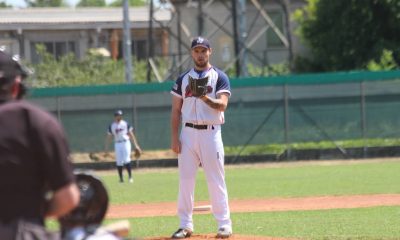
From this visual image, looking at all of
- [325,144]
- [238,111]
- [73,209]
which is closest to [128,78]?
[238,111]

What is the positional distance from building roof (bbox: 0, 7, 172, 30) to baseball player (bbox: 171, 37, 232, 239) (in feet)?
126

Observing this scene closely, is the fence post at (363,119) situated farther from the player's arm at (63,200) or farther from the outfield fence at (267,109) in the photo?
the player's arm at (63,200)

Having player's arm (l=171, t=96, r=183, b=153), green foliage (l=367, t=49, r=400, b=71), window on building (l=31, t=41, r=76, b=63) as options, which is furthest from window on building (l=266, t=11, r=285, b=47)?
player's arm (l=171, t=96, r=183, b=153)

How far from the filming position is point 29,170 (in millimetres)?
4926

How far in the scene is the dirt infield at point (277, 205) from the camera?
53.6 ft

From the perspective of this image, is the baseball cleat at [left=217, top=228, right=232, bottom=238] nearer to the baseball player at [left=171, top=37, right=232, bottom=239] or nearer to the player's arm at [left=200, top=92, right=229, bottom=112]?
the baseball player at [left=171, top=37, right=232, bottom=239]

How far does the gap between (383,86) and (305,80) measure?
2.65m

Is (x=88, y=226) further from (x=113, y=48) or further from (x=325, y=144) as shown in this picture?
(x=113, y=48)

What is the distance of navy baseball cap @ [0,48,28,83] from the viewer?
5.07 metres

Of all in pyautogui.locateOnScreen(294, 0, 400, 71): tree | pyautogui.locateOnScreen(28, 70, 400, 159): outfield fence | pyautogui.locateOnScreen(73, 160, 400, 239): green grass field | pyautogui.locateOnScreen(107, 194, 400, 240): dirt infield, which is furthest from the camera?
pyautogui.locateOnScreen(294, 0, 400, 71): tree

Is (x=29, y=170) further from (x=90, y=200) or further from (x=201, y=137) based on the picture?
(x=201, y=137)

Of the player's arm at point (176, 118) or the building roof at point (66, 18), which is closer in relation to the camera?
the player's arm at point (176, 118)

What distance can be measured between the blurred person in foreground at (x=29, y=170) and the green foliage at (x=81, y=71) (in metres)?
41.0

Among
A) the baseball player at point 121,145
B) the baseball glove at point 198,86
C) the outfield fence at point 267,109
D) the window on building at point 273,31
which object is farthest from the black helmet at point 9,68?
the window on building at point 273,31
